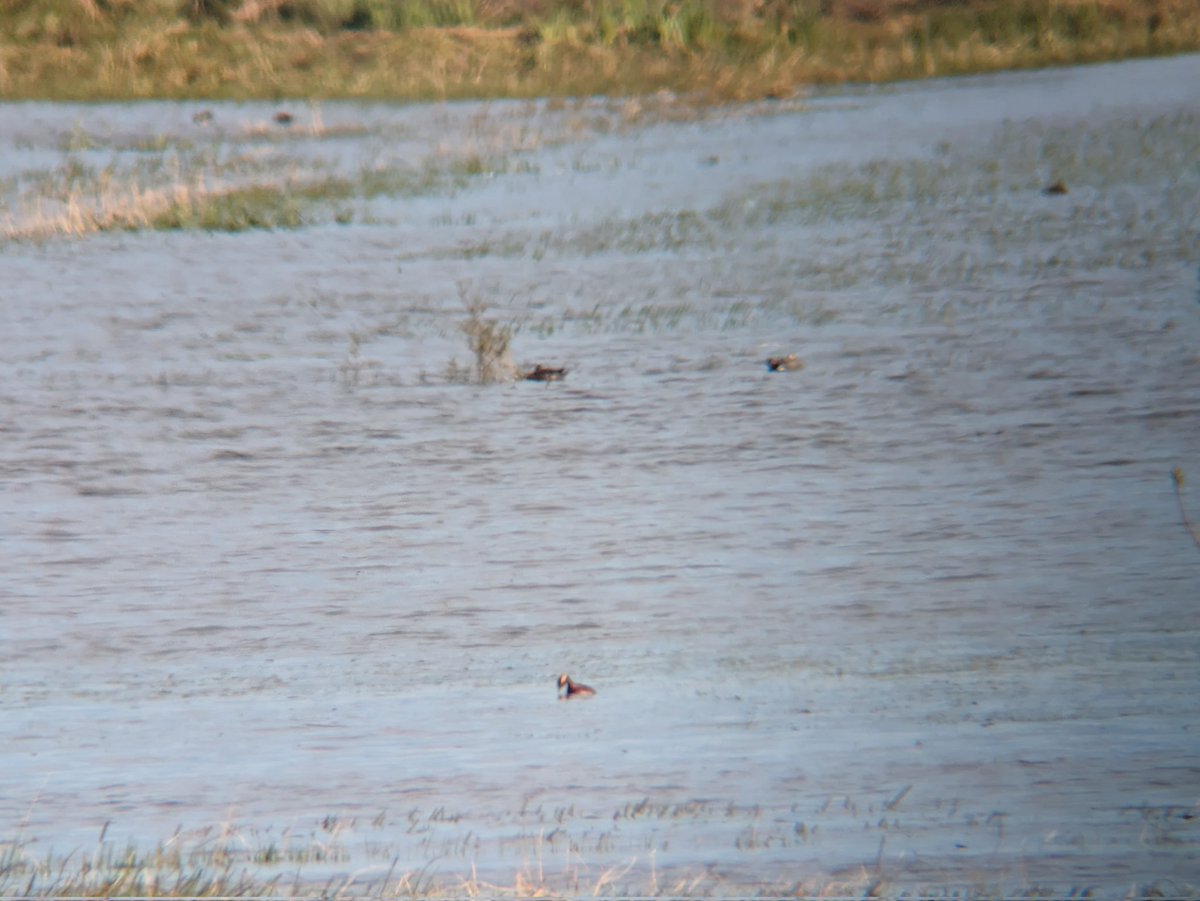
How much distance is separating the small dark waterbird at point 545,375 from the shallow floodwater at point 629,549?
11cm

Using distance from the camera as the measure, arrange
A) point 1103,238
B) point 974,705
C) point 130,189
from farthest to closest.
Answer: point 130,189
point 1103,238
point 974,705

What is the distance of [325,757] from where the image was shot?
3.99 metres

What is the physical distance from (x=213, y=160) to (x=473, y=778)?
41.4 feet

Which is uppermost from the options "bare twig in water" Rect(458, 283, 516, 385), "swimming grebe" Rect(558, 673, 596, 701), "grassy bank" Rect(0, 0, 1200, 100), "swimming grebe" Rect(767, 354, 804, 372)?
"swimming grebe" Rect(558, 673, 596, 701)

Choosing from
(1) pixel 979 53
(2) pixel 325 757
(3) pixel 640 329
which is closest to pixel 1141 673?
(2) pixel 325 757

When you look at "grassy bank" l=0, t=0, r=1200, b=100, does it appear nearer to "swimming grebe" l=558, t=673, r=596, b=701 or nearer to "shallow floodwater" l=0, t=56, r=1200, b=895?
"shallow floodwater" l=0, t=56, r=1200, b=895

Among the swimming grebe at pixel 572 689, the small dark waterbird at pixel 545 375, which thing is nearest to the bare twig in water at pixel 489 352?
the small dark waterbird at pixel 545 375

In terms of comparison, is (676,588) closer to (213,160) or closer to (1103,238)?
(1103,238)

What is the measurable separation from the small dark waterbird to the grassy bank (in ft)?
37.0

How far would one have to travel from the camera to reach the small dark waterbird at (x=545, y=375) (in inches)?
309

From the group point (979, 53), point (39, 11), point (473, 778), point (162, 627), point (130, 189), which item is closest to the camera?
point (473, 778)

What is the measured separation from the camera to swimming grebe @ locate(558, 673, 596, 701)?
4352mm

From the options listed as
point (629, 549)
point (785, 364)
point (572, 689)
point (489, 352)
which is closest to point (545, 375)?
point (489, 352)

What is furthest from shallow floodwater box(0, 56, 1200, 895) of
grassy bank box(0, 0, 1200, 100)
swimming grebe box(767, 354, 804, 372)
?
grassy bank box(0, 0, 1200, 100)
